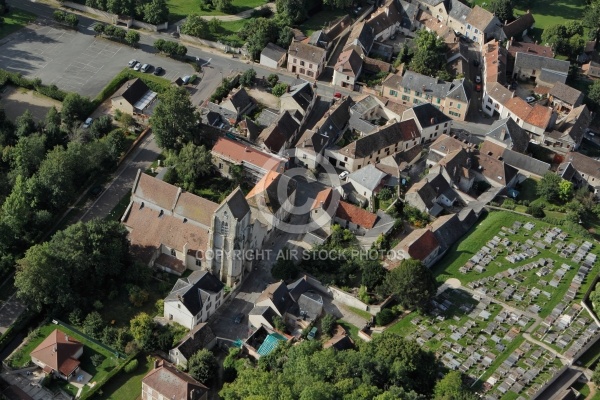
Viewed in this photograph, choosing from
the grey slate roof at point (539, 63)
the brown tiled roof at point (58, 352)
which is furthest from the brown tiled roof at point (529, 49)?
the brown tiled roof at point (58, 352)

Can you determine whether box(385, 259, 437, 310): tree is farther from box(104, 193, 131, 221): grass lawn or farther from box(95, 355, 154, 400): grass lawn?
box(104, 193, 131, 221): grass lawn

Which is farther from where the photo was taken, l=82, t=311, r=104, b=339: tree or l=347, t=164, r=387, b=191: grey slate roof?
l=347, t=164, r=387, b=191: grey slate roof

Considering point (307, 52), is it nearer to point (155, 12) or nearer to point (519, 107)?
point (155, 12)

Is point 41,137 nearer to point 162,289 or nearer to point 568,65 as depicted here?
point 162,289

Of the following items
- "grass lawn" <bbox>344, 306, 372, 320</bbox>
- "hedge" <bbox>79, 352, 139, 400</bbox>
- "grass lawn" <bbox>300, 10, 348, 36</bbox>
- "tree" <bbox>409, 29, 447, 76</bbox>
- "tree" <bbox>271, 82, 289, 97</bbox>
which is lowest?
"hedge" <bbox>79, 352, 139, 400</bbox>

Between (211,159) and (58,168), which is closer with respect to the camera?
(58,168)

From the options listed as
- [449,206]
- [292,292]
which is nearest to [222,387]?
[292,292]

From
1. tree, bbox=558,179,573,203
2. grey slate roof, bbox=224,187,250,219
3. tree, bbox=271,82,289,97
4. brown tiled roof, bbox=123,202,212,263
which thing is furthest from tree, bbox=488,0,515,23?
grey slate roof, bbox=224,187,250,219

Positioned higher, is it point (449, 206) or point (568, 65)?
point (568, 65)
